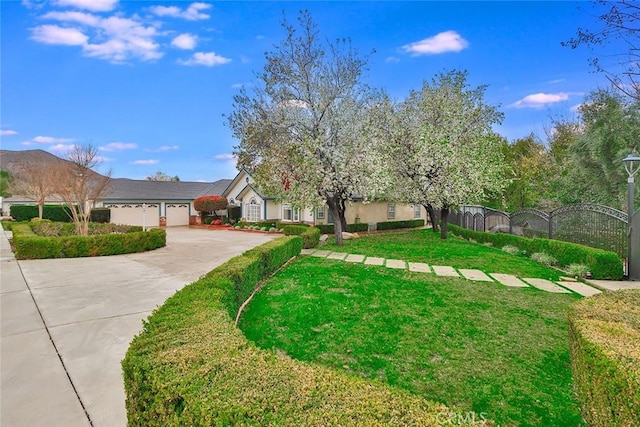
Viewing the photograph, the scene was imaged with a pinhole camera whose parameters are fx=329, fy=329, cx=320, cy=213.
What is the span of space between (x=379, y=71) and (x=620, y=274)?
11473mm

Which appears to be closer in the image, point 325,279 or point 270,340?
point 270,340

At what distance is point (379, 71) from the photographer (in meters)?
14.9

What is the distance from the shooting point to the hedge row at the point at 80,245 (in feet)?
36.8

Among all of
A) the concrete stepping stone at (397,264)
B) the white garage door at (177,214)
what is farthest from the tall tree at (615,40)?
the white garage door at (177,214)

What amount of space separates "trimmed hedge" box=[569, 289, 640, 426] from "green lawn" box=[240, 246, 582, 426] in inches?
15.4

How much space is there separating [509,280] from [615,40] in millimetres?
5310

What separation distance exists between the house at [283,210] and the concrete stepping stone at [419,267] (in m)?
11.9

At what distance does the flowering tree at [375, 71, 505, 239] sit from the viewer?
1439 centimetres

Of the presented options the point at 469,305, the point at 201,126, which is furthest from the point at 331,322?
the point at 201,126

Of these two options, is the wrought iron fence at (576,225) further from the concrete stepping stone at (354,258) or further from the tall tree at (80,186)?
the tall tree at (80,186)

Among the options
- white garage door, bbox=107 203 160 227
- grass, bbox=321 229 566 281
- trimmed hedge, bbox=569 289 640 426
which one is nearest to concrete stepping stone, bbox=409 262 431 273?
grass, bbox=321 229 566 281

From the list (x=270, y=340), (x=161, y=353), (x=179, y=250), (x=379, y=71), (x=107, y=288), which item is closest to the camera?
(x=161, y=353)

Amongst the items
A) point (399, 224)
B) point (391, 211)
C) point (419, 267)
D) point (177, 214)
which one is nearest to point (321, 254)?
point (419, 267)

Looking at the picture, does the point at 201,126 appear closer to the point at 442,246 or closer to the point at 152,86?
the point at 152,86
